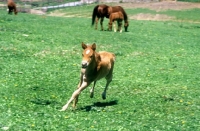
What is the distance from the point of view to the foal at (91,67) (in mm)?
10451

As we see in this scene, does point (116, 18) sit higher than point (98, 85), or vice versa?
point (116, 18)

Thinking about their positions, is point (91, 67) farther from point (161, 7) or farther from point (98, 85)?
point (161, 7)

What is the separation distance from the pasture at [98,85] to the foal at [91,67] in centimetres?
54

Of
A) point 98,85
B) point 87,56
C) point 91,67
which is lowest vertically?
point 98,85

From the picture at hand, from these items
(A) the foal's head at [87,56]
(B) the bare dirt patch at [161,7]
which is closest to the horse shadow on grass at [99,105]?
(A) the foal's head at [87,56]

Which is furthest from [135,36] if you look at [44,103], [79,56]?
[44,103]

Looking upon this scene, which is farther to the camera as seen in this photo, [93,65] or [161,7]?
[161,7]

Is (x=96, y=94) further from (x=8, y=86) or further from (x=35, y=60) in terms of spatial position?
(x=35, y=60)

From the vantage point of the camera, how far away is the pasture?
9.95 meters

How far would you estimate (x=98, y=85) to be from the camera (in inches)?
557

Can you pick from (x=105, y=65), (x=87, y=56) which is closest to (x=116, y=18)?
(x=105, y=65)

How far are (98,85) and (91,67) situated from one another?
3.11 meters

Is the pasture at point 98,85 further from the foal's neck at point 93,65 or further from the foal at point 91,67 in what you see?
the foal's neck at point 93,65

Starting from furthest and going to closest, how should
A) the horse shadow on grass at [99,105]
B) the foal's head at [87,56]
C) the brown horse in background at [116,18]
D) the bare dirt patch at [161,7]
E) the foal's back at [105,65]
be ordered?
the bare dirt patch at [161,7]
the brown horse in background at [116,18]
the foal's back at [105,65]
the horse shadow on grass at [99,105]
the foal's head at [87,56]
